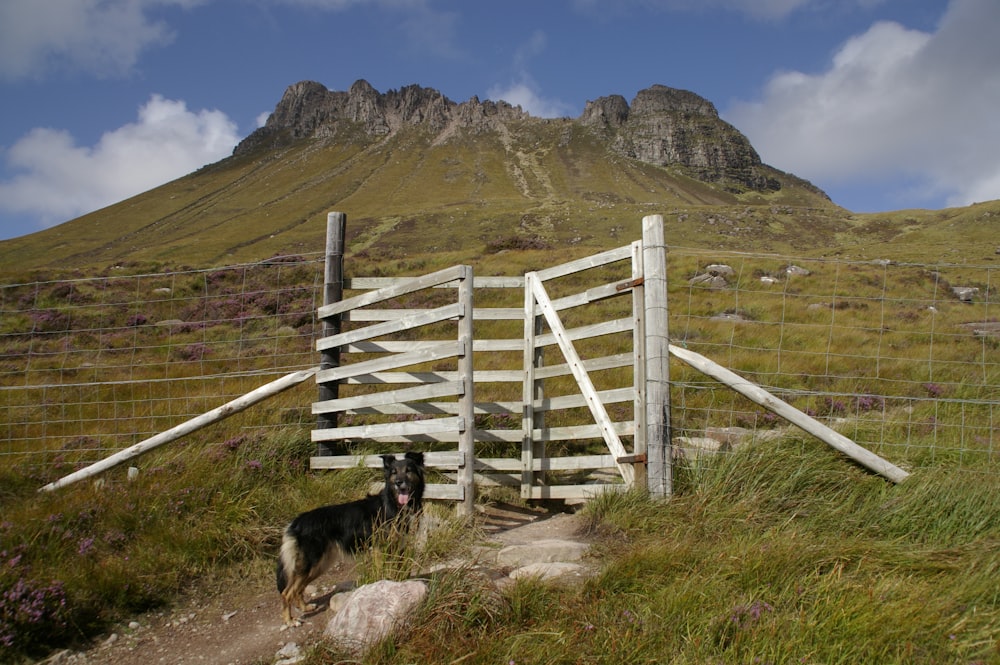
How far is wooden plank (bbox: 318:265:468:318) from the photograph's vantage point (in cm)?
693

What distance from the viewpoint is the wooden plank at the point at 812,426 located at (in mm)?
Answer: 5137

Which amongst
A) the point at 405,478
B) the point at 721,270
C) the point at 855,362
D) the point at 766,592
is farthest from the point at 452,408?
the point at 721,270

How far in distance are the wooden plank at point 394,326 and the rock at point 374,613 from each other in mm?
3364

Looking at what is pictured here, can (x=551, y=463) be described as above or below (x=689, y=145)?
below

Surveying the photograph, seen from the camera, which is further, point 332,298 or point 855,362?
point 855,362

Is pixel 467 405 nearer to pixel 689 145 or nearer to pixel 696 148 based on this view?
pixel 696 148

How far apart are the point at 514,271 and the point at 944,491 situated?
17846 millimetres

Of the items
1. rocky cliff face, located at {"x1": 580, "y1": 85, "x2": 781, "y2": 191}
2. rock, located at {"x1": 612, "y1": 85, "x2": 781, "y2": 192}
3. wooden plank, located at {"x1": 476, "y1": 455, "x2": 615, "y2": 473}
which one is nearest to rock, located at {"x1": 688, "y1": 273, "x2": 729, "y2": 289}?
wooden plank, located at {"x1": 476, "y1": 455, "x2": 615, "y2": 473}

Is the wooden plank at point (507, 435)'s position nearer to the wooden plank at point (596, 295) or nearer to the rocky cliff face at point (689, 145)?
the wooden plank at point (596, 295)

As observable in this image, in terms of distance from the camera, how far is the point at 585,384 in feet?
21.4

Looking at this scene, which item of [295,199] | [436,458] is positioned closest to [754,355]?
[436,458]

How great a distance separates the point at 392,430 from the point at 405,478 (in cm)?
180

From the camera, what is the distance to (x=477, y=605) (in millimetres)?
3611

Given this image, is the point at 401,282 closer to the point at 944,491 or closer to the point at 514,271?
the point at 944,491
